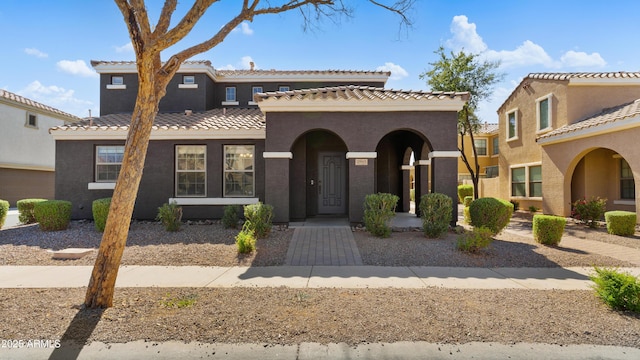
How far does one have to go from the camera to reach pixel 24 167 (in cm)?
2214

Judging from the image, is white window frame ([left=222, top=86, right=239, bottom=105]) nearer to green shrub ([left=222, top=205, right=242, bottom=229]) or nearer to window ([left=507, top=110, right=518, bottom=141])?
green shrub ([left=222, top=205, right=242, bottom=229])

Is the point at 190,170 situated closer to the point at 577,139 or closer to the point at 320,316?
the point at 320,316

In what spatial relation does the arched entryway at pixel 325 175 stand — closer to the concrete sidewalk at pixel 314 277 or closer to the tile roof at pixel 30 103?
the concrete sidewalk at pixel 314 277

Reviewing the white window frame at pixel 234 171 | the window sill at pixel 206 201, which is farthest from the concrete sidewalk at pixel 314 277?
the white window frame at pixel 234 171

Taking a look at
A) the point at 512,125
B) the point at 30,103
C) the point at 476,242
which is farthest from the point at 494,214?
the point at 30,103

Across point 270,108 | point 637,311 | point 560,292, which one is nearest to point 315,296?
point 560,292

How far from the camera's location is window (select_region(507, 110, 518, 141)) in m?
18.4

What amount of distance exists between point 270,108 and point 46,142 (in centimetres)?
2238

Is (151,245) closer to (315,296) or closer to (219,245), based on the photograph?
(219,245)

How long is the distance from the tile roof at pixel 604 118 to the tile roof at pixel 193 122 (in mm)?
12163

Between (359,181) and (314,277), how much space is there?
15.9ft

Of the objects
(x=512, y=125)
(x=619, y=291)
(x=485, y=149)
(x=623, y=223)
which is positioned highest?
(x=512, y=125)

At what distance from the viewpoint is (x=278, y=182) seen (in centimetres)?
1044

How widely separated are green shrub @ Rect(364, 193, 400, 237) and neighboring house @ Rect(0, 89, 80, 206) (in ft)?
79.0
